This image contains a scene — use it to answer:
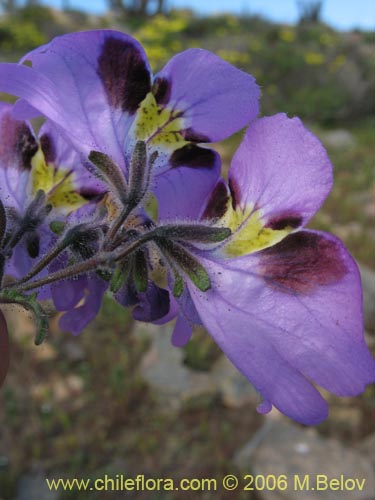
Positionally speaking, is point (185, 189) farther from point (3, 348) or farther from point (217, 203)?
point (3, 348)

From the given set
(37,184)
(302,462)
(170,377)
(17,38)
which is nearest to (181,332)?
(37,184)

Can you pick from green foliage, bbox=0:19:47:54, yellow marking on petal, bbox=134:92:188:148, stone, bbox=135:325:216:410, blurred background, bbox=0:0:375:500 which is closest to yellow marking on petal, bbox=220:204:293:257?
yellow marking on petal, bbox=134:92:188:148

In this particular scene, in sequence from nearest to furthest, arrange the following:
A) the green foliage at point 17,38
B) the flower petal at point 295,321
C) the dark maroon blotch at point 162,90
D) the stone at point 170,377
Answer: the flower petal at point 295,321, the dark maroon blotch at point 162,90, the stone at point 170,377, the green foliage at point 17,38

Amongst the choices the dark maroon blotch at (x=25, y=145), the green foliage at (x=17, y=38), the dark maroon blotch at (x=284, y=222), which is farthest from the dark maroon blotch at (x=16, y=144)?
the green foliage at (x=17, y=38)

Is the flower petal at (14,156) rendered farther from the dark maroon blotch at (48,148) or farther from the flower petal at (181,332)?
the flower petal at (181,332)

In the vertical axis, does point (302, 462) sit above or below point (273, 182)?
below

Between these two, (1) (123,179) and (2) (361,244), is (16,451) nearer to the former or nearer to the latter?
(1) (123,179)

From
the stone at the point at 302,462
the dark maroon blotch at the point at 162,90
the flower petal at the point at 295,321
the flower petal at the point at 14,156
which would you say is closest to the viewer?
the flower petal at the point at 295,321

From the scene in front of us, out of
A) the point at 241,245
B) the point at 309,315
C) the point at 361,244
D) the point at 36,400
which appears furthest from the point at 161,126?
the point at 361,244
